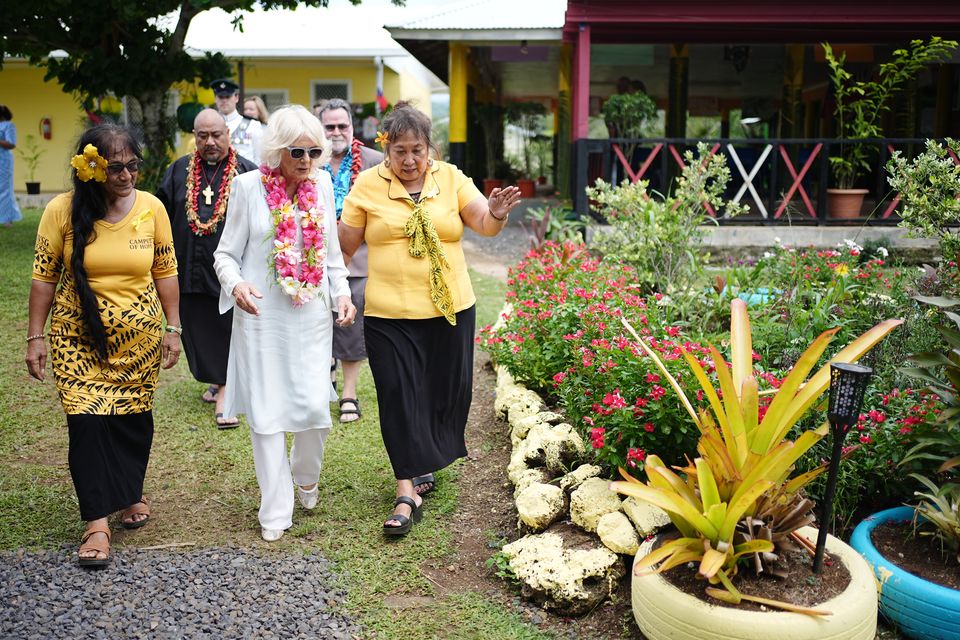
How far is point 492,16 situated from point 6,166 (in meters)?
7.64

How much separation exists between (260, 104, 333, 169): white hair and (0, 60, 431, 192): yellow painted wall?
685 inches

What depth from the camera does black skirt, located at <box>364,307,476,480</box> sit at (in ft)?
13.6

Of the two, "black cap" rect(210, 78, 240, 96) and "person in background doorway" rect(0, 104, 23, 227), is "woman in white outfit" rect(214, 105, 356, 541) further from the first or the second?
"person in background doorway" rect(0, 104, 23, 227)

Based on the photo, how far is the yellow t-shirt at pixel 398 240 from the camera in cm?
408

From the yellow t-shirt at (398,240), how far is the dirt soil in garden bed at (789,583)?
1666 mm

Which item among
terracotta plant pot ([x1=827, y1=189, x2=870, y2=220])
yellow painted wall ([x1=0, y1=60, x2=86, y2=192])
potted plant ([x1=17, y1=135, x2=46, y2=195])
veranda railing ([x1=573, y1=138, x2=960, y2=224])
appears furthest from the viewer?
yellow painted wall ([x1=0, y1=60, x2=86, y2=192])

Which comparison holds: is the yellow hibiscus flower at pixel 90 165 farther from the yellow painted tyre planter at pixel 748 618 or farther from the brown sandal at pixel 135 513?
the yellow painted tyre planter at pixel 748 618

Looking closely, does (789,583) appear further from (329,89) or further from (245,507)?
(329,89)

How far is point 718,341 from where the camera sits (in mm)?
4734

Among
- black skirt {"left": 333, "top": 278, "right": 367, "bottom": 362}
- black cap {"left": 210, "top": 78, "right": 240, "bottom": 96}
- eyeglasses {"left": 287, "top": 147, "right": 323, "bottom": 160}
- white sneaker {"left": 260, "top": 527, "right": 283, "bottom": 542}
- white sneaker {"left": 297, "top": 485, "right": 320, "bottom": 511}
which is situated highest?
black cap {"left": 210, "top": 78, "right": 240, "bottom": 96}

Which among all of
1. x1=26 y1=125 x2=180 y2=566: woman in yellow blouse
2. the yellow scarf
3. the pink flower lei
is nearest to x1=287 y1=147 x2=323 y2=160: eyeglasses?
the pink flower lei

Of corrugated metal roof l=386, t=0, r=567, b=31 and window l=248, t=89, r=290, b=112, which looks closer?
corrugated metal roof l=386, t=0, r=567, b=31

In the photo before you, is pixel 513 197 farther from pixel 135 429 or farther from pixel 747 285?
pixel 747 285

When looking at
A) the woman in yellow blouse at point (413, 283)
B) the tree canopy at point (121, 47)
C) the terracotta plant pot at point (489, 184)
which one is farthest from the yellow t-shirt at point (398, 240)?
the terracotta plant pot at point (489, 184)
